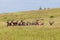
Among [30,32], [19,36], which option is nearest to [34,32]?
[30,32]

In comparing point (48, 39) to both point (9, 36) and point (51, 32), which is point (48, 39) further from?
point (9, 36)

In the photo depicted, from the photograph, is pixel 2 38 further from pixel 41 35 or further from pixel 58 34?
pixel 58 34

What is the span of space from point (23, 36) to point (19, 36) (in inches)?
20.5

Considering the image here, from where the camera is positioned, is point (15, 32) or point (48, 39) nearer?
point (48, 39)

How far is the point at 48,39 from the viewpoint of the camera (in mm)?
25344

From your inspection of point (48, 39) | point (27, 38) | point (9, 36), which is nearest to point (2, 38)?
point (9, 36)

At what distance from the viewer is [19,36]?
2712 cm

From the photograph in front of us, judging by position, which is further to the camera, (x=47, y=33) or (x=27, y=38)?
(x=47, y=33)

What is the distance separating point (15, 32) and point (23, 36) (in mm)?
2125

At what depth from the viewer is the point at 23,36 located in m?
26.9

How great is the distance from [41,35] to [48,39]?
1927mm

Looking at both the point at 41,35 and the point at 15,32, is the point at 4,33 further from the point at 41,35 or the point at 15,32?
the point at 41,35

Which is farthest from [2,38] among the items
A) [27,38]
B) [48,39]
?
[48,39]

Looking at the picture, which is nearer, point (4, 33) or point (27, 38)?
point (27, 38)
